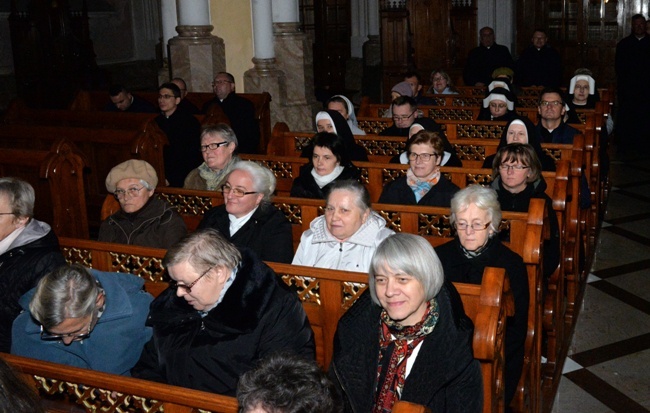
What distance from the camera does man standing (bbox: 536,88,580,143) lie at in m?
6.23

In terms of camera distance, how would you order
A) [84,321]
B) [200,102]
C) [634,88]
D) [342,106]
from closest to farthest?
1. [84,321]
2. [342,106]
3. [200,102]
4. [634,88]

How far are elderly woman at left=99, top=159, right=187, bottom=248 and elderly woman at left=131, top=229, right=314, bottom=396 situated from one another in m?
1.38

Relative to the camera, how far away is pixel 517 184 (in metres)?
4.43

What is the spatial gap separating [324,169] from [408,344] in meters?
2.30

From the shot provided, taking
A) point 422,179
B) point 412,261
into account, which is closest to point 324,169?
point 422,179

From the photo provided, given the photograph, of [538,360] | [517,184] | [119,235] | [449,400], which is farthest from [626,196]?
[449,400]

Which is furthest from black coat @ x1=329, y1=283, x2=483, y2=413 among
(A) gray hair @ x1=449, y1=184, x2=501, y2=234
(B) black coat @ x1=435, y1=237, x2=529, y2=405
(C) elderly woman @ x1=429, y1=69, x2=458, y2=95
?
(C) elderly woman @ x1=429, y1=69, x2=458, y2=95

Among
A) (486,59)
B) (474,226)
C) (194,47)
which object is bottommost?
(474,226)

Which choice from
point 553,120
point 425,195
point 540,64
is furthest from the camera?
point 540,64

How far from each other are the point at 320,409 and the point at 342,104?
481 cm

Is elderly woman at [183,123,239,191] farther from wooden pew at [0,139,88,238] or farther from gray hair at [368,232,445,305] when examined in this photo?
gray hair at [368,232,445,305]

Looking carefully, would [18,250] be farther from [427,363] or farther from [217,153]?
[427,363]

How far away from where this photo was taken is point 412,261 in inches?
102

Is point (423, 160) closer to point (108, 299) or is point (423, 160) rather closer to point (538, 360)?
point (538, 360)
